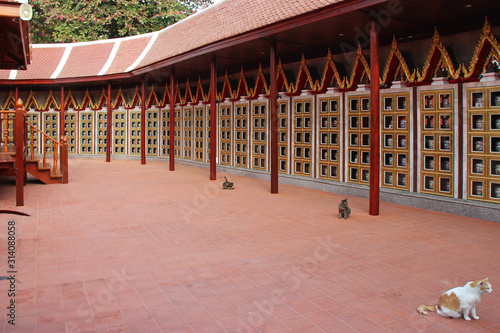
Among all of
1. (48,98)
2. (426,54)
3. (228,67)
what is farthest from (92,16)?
(426,54)

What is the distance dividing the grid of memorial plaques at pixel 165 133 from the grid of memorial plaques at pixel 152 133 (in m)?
0.52

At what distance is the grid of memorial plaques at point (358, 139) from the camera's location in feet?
33.8

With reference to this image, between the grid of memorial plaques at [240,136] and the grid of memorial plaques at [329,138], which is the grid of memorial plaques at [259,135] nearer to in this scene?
the grid of memorial plaques at [240,136]

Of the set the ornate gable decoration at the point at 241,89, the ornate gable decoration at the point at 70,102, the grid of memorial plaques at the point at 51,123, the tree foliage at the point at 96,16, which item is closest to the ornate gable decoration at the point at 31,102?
the grid of memorial plaques at the point at 51,123

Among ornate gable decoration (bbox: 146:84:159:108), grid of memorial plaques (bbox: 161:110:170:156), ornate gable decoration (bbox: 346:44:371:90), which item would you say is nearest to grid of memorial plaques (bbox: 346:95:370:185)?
ornate gable decoration (bbox: 346:44:371:90)

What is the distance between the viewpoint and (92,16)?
2869cm

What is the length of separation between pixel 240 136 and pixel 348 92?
5.05 m

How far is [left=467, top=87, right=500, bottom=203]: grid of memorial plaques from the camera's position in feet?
25.6

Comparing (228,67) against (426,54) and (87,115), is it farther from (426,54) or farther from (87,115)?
(87,115)

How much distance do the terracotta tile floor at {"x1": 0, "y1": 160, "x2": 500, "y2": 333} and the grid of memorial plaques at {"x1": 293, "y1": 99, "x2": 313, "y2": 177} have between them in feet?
8.86

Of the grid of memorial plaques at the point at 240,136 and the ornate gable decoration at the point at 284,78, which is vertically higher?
the ornate gable decoration at the point at 284,78

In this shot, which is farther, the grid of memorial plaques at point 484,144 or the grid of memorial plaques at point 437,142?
the grid of memorial plaques at point 437,142

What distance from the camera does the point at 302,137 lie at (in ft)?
40.0

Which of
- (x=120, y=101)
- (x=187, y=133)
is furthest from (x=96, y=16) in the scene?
(x=187, y=133)
